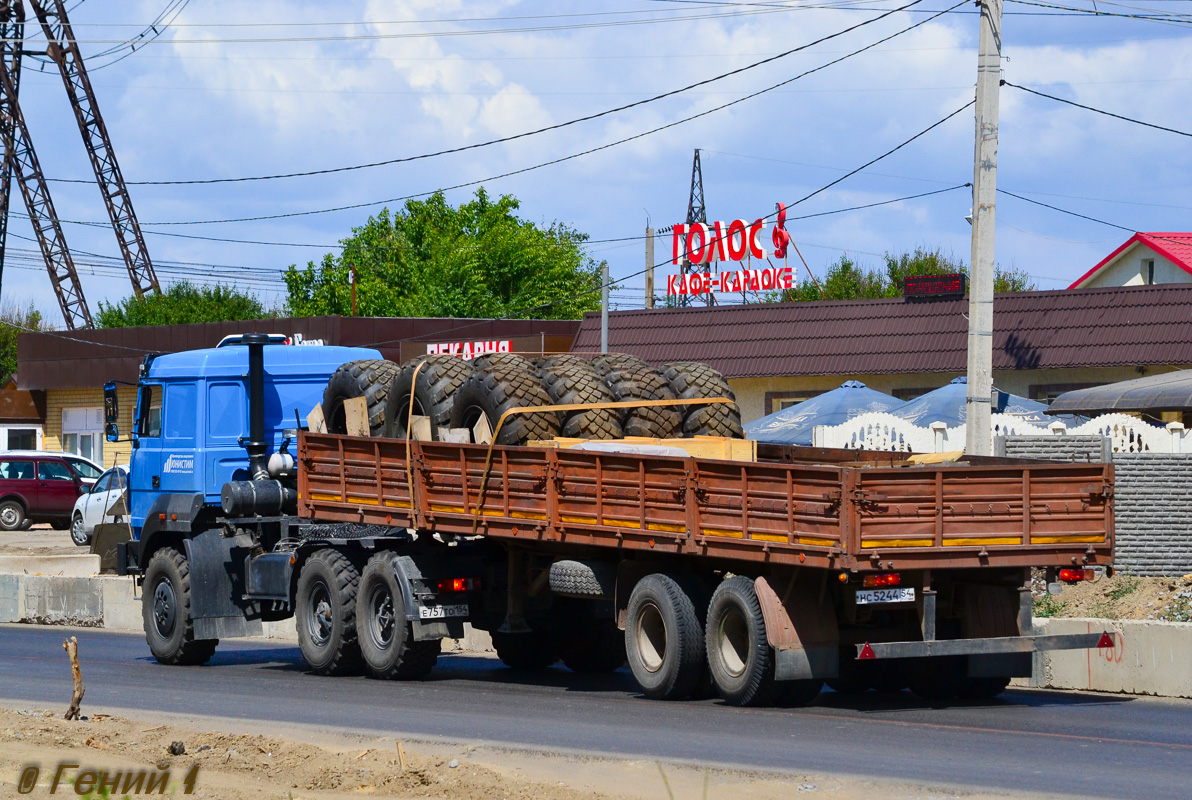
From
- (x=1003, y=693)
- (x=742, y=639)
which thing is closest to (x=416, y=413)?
(x=742, y=639)

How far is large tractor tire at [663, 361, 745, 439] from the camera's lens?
15117mm

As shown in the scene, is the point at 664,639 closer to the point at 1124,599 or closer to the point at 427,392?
the point at 427,392

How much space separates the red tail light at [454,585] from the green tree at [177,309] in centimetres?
5676

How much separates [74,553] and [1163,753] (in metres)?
24.9

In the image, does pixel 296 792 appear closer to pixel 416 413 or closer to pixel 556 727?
pixel 556 727

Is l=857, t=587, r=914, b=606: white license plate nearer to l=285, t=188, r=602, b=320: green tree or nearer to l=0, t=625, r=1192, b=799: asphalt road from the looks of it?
l=0, t=625, r=1192, b=799: asphalt road

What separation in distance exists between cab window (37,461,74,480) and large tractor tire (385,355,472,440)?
25.0m

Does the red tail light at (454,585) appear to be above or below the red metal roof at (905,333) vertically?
below

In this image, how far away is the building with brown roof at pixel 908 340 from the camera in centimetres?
2764

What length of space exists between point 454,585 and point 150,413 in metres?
5.19

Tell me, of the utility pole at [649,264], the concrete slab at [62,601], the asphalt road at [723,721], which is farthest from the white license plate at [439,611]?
the utility pole at [649,264]

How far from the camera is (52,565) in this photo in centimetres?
2753

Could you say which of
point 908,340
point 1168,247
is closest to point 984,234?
point 908,340

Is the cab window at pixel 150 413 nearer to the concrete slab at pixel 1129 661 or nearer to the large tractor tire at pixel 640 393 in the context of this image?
the large tractor tire at pixel 640 393
